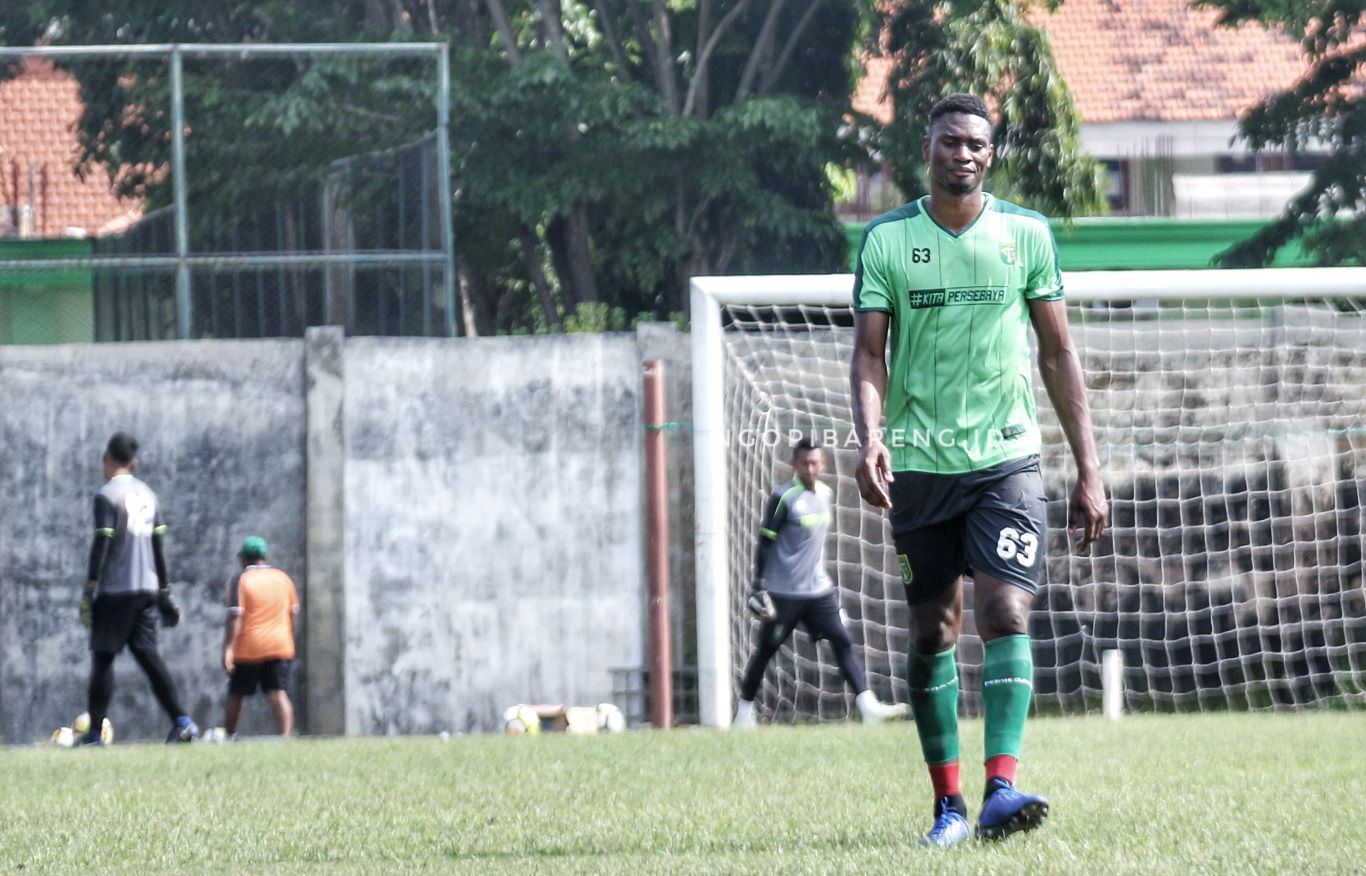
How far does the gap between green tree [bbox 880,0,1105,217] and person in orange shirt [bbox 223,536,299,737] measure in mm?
10412

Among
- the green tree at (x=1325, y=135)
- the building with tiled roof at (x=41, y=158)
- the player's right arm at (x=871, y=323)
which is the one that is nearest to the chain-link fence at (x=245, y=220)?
the building with tiled roof at (x=41, y=158)

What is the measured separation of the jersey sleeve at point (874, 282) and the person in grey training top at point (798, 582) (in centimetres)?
604

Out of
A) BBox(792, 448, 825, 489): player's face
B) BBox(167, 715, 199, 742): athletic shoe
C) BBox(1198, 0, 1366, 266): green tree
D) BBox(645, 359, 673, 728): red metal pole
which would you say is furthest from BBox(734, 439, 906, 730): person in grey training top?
BBox(1198, 0, 1366, 266): green tree

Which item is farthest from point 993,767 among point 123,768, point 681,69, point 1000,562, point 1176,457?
point 681,69

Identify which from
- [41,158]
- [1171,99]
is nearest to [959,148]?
[41,158]

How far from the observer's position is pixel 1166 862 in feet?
15.1

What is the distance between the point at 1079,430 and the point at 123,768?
16.9ft

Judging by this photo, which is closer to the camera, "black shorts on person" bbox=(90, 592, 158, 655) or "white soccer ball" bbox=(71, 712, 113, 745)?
"black shorts on person" bbox=(90, 592, 158, 655)

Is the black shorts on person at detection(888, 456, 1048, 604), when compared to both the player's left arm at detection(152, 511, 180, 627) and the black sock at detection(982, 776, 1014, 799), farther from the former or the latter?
the player's left arm at detection(152, 511, 180, 627)

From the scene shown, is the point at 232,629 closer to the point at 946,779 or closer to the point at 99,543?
the point at 99,543

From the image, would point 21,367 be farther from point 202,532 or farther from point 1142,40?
point 1142,40

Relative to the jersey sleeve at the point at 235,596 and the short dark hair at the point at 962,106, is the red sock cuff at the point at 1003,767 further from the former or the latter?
the jersey sleeve at the point at 235,596

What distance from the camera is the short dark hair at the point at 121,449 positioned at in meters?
11.4

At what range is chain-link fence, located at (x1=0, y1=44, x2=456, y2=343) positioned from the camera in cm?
1309
